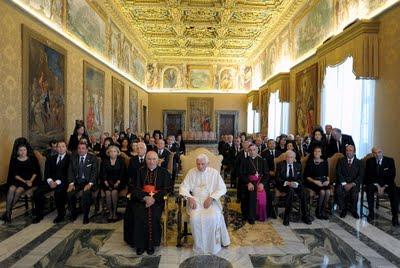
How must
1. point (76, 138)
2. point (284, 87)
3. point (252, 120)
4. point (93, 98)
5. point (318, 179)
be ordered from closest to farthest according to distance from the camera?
point (318, 179) → point (76, 138) → point (93, 98) → point (284, 87) → point (252, 120)

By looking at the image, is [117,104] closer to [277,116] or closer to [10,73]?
[277,116]

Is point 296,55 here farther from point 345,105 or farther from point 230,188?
point 230,188

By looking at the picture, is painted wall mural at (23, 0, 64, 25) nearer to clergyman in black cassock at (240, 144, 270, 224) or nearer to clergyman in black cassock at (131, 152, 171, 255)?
clergyman in black cassock at (131, 152, 171, 255)

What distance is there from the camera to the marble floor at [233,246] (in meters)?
4.55

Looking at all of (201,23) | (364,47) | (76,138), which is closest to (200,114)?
(201,23)

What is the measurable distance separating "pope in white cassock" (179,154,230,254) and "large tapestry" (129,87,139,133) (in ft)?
52.0

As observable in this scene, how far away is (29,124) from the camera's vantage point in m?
8.20

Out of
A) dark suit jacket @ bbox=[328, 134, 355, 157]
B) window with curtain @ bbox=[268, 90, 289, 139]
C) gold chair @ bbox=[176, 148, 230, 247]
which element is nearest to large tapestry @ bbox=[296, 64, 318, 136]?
window with curtain @ bbox=[268, 90, 289, 139]

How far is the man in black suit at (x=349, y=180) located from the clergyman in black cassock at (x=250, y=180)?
1.51 metres

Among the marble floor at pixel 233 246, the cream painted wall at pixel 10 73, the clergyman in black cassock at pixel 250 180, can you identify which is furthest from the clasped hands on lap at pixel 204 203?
the cream painted wall at pixel 10 73

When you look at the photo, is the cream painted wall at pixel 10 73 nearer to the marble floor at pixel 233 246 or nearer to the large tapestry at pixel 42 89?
the large tapestry at pixel 42 89

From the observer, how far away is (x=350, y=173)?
6.92m

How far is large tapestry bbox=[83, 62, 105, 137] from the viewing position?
39.9ft

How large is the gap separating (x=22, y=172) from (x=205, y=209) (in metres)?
3.96
